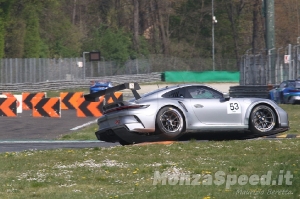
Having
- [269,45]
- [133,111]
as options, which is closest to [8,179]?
[133,111]

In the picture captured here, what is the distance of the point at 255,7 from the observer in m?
77.4

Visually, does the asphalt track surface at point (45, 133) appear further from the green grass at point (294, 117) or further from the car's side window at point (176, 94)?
the green grass at point (294, 117)

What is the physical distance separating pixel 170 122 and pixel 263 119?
6.56 ft

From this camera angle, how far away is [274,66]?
1485 inches

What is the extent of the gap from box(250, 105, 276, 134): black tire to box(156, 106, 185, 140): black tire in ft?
4.98

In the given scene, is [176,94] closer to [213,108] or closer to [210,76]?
[213,108]

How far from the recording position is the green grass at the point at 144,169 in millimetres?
8797

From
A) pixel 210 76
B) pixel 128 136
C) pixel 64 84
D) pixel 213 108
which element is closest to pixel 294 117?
pixel 213 108

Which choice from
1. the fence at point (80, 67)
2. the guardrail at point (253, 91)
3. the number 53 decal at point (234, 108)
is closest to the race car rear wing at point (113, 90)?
the number 53 decal at point (234, 108)

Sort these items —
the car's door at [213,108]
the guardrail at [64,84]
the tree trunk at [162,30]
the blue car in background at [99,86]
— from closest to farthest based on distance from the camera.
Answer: the car's door at [213,108], the blue car in background at [99,86], the guardrail at [64,84], the tree trunk at [162,30]

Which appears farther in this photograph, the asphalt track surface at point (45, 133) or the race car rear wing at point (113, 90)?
the asphalt track surface at point (45, 133)

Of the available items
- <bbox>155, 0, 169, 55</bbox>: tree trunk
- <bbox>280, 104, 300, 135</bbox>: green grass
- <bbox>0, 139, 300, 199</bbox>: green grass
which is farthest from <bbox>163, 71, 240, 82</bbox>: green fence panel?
<bbox>0, 139, 300, 199</bbox>: green grass

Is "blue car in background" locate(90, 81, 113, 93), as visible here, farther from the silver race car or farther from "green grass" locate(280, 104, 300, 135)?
the silver race car

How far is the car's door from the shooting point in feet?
48.0
